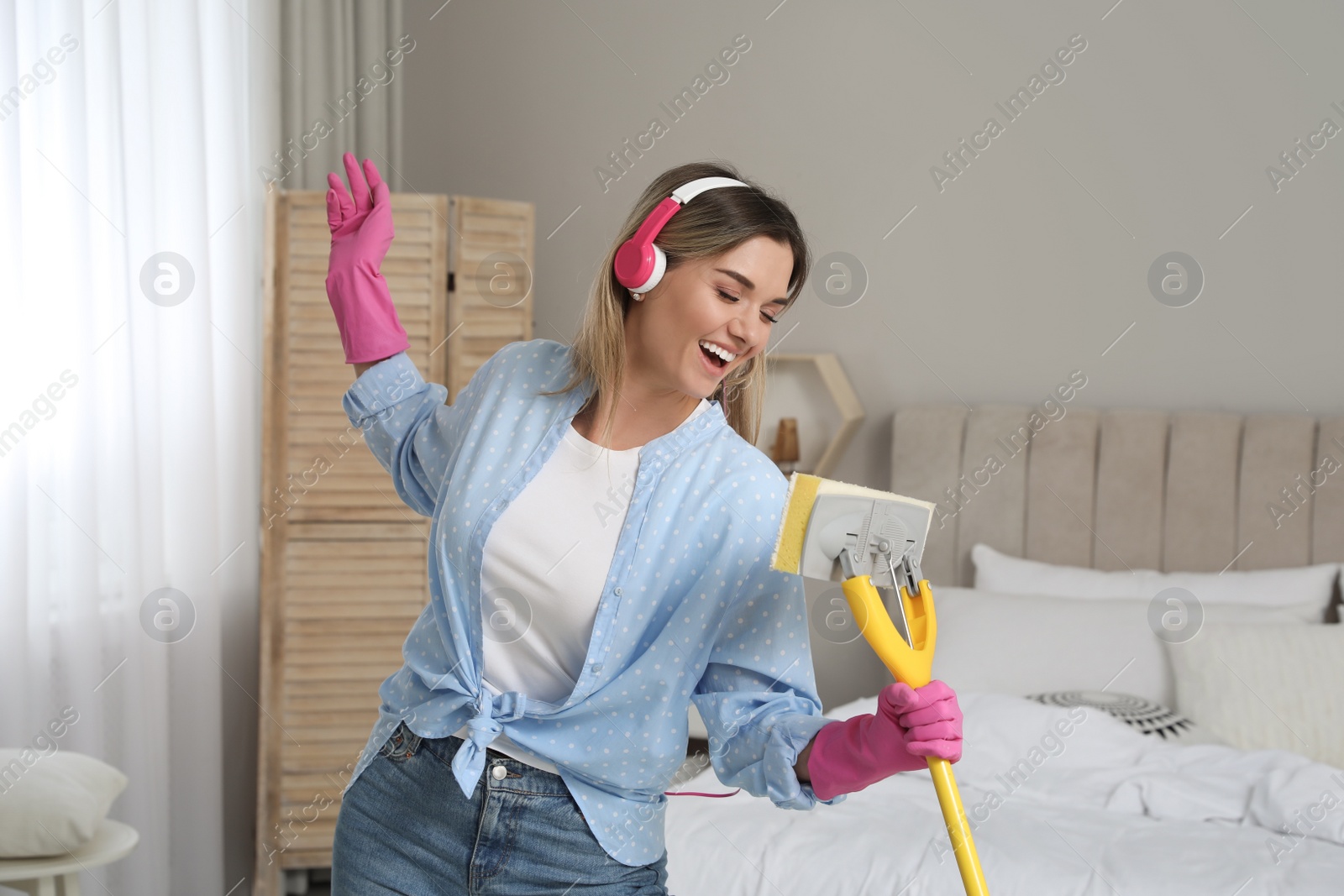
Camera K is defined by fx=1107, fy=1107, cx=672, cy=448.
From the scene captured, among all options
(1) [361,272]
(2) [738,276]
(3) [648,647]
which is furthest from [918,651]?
(1) [361,272]

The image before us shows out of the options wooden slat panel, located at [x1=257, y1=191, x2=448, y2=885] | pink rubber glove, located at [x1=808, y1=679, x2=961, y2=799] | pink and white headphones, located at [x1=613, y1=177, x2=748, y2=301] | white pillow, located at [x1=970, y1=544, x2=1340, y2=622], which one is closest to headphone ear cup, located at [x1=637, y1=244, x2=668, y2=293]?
pink and white headphones, located at [x1=613, y1=177, x2=748, y2=301]

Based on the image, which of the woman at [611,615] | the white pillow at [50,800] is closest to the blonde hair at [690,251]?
the woman at [611,615]

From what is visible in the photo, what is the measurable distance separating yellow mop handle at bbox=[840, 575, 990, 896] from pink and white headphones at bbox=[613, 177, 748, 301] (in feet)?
1.18

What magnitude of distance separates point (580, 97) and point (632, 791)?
9.12 ft

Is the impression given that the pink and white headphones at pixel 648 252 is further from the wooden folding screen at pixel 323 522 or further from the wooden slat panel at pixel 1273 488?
the wooden slat panel at pixel 1273 488

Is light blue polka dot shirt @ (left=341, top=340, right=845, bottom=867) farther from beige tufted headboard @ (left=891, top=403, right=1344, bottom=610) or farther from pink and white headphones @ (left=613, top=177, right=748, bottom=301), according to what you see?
beige tufted headboard @ (left=891, top=403, right=1344, bottom=610)

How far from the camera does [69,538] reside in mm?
2158

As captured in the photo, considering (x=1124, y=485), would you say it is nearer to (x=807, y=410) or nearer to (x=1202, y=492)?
(x=1202, y=492)

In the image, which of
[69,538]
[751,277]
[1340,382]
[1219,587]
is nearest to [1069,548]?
[1219,587]

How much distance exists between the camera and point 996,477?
296 centimetres

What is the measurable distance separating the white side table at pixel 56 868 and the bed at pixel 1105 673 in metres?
0.99

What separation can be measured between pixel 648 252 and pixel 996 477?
211 centimetres

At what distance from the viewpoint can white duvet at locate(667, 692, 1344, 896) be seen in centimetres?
176

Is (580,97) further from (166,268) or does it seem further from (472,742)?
(472,742)
